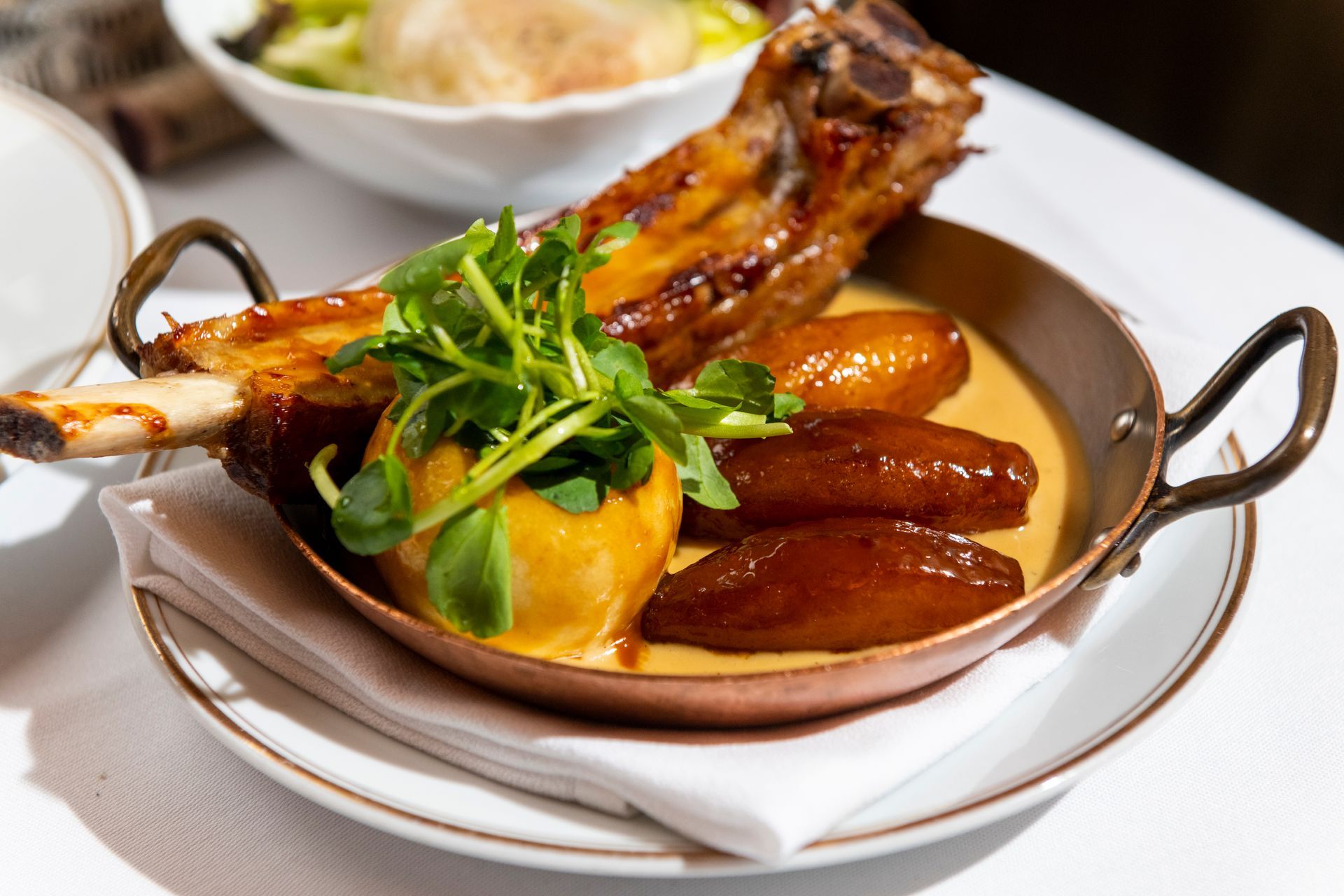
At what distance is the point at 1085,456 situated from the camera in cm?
117

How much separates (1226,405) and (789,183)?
557 millimetres

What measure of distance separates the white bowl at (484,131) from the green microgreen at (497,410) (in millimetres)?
668

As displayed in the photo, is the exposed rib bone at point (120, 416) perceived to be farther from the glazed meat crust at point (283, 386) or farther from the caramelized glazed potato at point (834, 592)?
the caramelized glazed potato at point (834, 592)

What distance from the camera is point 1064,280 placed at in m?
1.25

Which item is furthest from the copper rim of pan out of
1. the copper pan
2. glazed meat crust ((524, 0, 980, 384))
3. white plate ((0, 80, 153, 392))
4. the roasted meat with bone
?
white plate ((0, 80, 153, 392))

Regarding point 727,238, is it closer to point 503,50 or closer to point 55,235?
point 503,50

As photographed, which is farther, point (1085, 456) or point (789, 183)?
point (789, 183)

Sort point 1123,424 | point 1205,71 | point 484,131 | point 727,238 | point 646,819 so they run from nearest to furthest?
point 646,819 < point 1123,424 < point 727,238 < point 484,131 < point 1205,71

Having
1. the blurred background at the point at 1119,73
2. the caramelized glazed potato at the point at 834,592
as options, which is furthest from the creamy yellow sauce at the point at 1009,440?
the blurred background at the point at 1119,73

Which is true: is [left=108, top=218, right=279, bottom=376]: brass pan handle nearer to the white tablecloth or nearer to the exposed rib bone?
the exposed rib bone

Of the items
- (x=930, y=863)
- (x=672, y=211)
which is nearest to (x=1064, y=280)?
(x=672, y=211)

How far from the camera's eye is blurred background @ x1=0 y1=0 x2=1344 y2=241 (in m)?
1.93

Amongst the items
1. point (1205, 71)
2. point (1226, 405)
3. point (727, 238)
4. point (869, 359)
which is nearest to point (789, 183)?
point (727, 238)

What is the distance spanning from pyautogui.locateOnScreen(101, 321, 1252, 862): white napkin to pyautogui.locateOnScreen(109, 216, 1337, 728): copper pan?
0.07 feet
